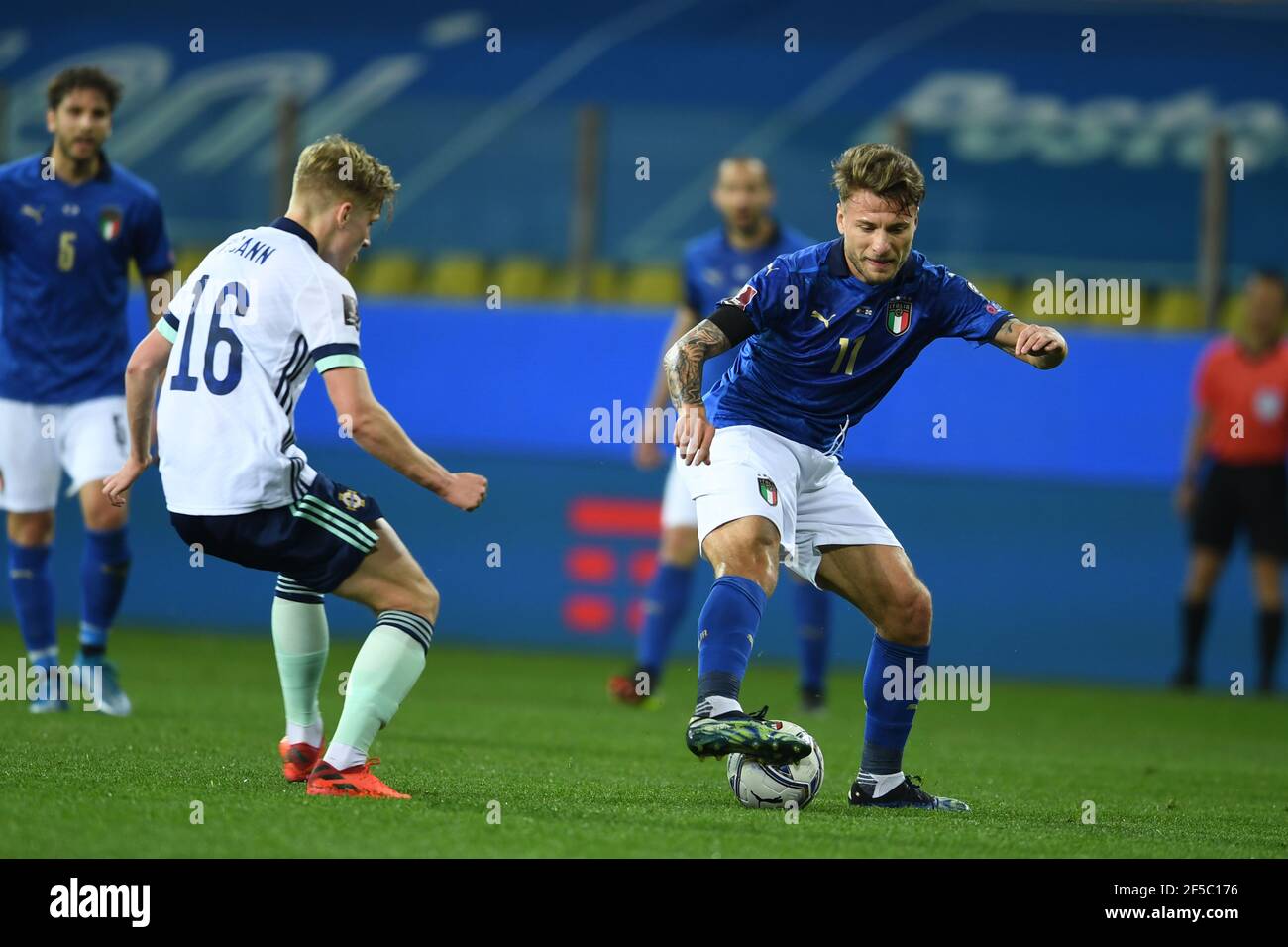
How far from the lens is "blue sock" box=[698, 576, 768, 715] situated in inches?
197

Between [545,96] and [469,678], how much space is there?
252 inches

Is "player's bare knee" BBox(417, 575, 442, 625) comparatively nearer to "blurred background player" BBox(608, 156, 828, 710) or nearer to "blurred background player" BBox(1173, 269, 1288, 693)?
"blurred background player" BBox(608, 156, 828, 710)

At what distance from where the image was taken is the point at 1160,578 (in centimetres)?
1162

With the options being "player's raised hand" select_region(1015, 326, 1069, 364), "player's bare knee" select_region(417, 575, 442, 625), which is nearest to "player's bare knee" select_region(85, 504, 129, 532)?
"player's bare knee" select_region(417, 575, 442, 625)

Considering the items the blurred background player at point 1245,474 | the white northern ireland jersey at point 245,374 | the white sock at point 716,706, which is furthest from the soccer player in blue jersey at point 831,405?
the blurred background player at point 1245,474

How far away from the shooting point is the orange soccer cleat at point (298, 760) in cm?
544

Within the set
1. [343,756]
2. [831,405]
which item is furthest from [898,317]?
[343,756]

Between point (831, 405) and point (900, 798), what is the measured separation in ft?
3.95

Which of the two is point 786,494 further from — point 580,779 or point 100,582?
point 100,582

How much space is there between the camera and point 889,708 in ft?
18.3

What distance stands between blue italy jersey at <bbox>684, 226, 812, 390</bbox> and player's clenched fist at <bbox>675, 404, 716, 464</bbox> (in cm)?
360

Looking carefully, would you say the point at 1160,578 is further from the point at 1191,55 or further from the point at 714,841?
the point at 714,841

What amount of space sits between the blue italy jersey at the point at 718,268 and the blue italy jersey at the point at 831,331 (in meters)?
3.10
